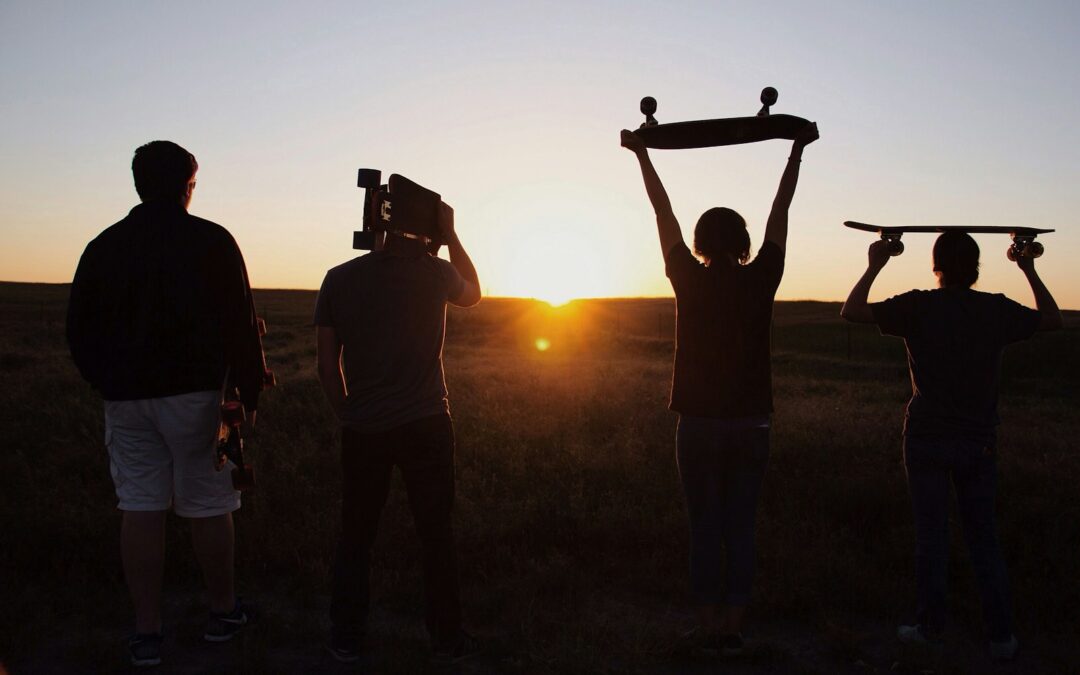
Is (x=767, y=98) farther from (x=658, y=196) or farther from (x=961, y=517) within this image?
(x=961, y=517)

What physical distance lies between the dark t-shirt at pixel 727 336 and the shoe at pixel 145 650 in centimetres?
274

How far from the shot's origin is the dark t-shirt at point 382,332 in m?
3.62

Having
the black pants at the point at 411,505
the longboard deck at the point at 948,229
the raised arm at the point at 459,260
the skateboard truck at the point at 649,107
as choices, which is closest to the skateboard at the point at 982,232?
the longboard deck at the point at 948,229

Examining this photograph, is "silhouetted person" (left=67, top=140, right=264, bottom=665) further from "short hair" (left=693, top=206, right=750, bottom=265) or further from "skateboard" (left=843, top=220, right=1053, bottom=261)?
"skateboard" (left=843, top=220, right=1053, bottom=261)

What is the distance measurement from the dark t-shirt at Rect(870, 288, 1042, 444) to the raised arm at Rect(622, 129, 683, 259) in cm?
113

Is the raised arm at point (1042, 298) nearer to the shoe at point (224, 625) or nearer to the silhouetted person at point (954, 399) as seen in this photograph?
the silhouetted person at point (954, 399)

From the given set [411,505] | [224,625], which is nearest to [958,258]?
[411,505]

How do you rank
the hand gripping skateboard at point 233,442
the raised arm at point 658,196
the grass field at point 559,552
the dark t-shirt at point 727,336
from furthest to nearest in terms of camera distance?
1. the grass field at point 559,552
2. the raised arm at point 658,196
3. the hand gripping skateboard at point 233,442
4. the dark t-shirt at point 727,336

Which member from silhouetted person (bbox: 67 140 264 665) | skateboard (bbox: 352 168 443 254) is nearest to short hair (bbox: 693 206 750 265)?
skateboard (bbox: 352 168 443 254)

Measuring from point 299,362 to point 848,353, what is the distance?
77.7 ft

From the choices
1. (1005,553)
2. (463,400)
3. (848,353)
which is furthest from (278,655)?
(848,353)

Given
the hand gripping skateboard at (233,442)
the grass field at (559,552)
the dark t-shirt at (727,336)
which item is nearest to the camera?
the dark t-shirt at (727,336)

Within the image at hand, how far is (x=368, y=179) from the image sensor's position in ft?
11.7

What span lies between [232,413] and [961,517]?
3.65m
